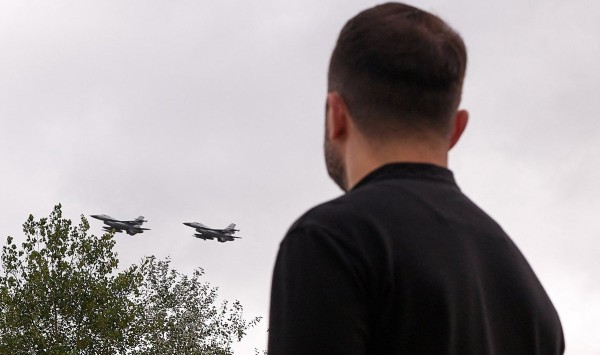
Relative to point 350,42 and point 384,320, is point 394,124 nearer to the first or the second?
point 350,42

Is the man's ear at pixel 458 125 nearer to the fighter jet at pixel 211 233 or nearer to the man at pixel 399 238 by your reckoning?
the man at pixel 399 238

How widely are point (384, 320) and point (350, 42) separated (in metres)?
0.87

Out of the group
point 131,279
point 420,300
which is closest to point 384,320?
point 420,300

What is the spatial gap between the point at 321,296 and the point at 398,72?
0.75 metres

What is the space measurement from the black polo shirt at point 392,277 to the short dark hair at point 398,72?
0.48 ft

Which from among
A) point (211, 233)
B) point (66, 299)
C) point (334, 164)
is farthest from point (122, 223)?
point (334, 164)

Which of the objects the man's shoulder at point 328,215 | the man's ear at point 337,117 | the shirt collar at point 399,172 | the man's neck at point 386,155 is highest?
the man's ear at point 337,117

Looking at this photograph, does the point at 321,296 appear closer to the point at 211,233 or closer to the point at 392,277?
the point at 392,277

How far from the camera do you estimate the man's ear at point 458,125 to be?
3403 mm

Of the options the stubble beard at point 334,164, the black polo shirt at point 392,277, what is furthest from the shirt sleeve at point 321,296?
the stubble beard at point 334,164

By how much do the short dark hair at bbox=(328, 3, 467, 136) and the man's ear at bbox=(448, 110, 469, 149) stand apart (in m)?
0.12

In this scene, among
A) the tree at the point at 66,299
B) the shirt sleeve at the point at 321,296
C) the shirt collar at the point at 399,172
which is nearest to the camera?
the shirt sleeve at the point at 321,296

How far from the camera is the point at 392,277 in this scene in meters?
2.95

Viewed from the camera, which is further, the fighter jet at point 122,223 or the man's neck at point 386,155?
the fighter jet at point 122,223
